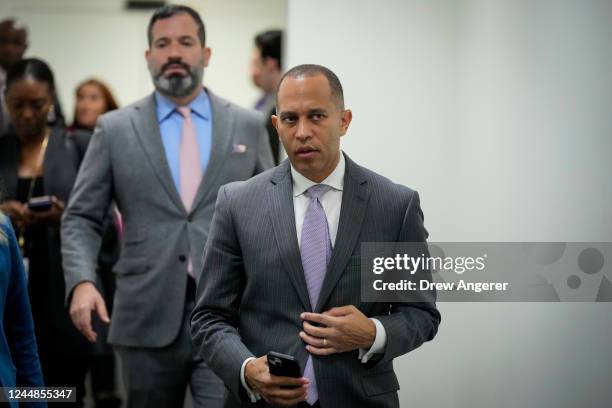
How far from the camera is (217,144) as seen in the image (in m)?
3.47

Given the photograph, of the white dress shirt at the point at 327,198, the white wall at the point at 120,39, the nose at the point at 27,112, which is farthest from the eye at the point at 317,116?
the white wall at the point at 120,39

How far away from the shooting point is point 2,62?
16.1 ft

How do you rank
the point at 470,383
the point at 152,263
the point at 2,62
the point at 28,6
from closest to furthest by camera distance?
1. the point at 152,263
2. the point at 470,383
3. the point at 2,62
4. the point at 28,6

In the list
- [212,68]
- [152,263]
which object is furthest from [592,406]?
[212,68]

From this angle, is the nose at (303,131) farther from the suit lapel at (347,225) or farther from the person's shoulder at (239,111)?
the person's shoulder at (239,111)

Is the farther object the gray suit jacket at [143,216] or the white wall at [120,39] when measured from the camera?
the white wall at [120,39]

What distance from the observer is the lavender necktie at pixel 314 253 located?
7.78ft

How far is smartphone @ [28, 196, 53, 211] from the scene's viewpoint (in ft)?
13.0

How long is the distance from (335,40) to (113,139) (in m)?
1.08

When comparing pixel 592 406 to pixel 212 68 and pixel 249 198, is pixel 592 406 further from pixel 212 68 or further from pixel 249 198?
pixel 212 68

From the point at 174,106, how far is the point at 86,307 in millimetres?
922

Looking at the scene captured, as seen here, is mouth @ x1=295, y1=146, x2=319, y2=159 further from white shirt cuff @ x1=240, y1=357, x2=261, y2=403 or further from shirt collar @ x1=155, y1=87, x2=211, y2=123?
shirt collar @ x1=155, y1=87, x2=211, y2=123

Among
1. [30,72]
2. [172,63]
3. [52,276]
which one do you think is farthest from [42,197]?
[172,63]

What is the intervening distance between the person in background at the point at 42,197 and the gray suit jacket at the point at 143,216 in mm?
630
